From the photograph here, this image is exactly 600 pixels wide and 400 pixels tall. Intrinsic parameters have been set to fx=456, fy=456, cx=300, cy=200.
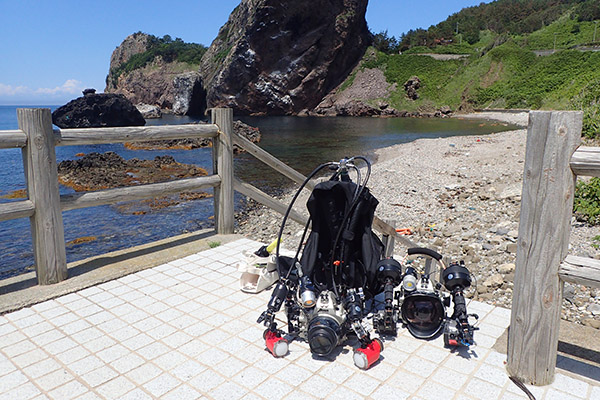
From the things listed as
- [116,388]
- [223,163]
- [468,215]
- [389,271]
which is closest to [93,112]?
[468,215]

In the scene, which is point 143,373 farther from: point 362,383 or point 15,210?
point 15,210

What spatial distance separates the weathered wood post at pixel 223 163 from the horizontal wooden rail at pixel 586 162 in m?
4.39

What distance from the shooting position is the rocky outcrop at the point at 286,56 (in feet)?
222

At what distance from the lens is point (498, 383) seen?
325cm

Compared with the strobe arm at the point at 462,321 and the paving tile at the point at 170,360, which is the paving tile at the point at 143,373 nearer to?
the paving tile at the point at 170,360

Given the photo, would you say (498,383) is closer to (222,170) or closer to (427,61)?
(222,170)

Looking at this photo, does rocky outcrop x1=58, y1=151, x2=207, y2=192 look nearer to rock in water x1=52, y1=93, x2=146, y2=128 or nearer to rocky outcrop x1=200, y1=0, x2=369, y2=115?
rock in water x1=52, y1=93, x2=146, y2=128

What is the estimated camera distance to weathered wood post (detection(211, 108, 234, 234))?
629 cm

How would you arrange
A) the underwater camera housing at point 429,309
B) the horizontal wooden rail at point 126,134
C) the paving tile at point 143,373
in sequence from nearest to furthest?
the paving tile at point 143,373
the underwater camera housing at point 429,309
the horizontal wooden rail at point 126,134

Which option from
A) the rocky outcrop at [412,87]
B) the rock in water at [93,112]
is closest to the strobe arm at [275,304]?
→ the rock in water at [93,112]

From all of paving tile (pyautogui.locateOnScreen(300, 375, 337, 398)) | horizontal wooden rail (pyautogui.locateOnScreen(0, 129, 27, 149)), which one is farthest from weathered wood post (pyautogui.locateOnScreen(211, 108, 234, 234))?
paving tile (pyautogui.locateOnScreen(300, 375, 337, 398))

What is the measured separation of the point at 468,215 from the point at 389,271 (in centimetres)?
729

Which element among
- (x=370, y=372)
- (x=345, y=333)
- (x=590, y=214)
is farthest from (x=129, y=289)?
(x=590, y=214)

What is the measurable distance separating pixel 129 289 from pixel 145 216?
9.35 meters
